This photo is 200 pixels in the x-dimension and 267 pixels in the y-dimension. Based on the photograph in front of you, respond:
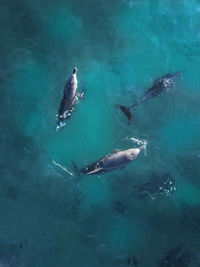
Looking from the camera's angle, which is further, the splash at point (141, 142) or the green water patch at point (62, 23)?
the splash at point (141, 142)

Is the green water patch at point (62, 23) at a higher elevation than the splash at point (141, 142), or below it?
higher

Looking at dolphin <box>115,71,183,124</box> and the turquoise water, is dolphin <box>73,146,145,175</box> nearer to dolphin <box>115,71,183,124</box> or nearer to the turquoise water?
dolphin <box>115,71,183,124</box>

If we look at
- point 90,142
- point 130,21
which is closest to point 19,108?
point 90,142

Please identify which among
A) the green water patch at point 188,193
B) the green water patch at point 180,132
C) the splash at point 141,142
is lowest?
the green water patch at point 188,193

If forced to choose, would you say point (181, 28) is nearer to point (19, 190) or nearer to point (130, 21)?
point (130, 21)

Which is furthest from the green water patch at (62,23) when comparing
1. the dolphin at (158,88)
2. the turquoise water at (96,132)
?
the dolphin at (158,88)

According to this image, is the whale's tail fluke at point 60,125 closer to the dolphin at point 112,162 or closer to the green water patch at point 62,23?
the dolphin at point 112,162

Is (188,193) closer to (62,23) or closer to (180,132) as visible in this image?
(180,132)

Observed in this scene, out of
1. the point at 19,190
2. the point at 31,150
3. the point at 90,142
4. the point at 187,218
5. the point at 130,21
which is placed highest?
the point at 130,21
